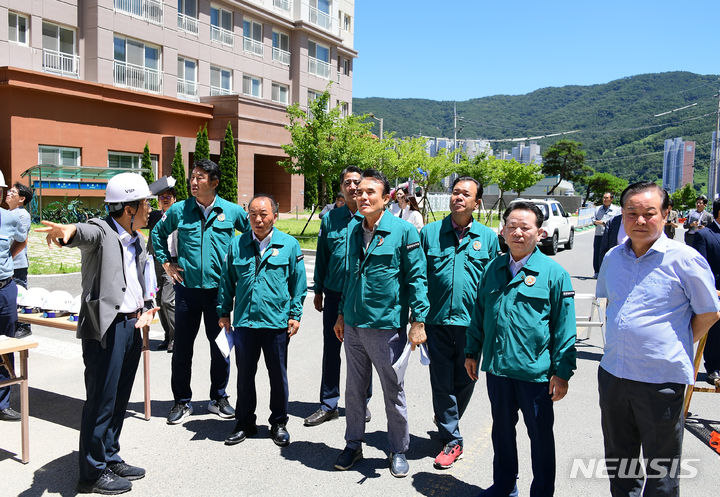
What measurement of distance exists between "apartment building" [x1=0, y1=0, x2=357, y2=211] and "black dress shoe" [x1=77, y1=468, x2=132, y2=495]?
21.5 m

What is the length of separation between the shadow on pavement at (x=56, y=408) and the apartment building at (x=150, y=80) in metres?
19.3

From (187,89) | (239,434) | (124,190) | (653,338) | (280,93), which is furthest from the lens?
(280,93)

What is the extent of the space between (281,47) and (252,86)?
13.0 ft

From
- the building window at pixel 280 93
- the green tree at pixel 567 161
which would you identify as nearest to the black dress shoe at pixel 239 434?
the building window at pixel 280 93

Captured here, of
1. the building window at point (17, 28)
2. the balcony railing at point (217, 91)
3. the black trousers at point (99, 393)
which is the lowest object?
the black trousers at point (99, 393)

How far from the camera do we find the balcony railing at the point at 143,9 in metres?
27.6

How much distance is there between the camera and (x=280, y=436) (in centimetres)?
483

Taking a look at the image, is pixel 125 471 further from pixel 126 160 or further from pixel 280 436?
pixel 126 160

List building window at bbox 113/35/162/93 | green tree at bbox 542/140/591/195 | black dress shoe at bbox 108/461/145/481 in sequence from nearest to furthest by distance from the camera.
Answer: black dress shoe at bbox 108/461/145/481
building window at bbox 113/35/162/93
green tree at bbox 542/140/591/195

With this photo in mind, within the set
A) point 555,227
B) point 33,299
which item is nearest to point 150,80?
point 555,227

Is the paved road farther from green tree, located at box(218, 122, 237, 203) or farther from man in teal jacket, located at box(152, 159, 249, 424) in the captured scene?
green tree, located at box(218, 122, 237, 203)

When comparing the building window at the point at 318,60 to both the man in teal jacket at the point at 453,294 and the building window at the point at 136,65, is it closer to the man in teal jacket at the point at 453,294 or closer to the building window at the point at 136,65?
the building window at the point at 136,65

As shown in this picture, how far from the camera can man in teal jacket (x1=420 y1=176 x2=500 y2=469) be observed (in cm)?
458

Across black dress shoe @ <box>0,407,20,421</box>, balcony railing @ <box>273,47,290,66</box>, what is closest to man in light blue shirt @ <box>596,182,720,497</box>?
black dress shoe @ <box>0,407,20,421</box>
